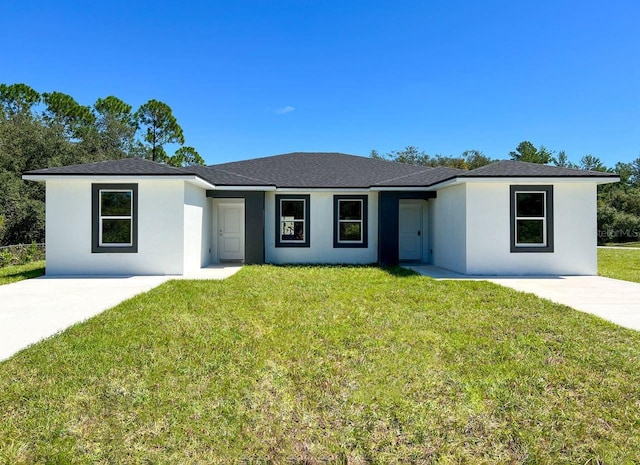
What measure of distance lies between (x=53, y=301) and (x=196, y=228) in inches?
210

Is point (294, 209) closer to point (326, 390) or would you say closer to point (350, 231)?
point (350, 231)

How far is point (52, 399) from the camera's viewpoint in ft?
11.0

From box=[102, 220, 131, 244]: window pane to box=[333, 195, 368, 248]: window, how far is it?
24.0 feet

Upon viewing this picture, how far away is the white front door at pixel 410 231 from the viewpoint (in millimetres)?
14844

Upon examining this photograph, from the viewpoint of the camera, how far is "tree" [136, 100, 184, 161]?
3406cm

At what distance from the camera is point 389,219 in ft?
44.4

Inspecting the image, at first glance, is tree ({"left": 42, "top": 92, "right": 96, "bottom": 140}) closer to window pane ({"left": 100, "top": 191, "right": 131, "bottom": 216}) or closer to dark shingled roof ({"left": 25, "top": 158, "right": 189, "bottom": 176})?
dark shingled roof ({"left": 25, "top": 158, "right": 189, "bottom": 176})

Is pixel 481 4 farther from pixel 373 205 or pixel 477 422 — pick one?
pixel 477 422

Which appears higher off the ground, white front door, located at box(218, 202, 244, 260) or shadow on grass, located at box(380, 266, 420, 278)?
white front door, located at box(218, 202, 244, 260)

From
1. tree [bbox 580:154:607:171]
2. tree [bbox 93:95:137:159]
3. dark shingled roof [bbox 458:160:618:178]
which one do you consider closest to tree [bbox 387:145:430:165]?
tree [bbox 580:154:607:171]

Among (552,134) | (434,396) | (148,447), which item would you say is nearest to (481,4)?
(434,396)

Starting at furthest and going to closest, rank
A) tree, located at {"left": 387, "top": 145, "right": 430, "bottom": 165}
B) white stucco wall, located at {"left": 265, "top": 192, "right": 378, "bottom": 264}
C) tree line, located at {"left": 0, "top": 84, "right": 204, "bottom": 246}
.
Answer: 1. tree, located at {"left": 387, "top": 145, "right": 430, "bottom": 165}
2. tree line, located at {"left": 0, "top": 84, "right": 204, "bottom": 246}
3. white stucco wall, located at {"left": 265, "top": 192, "right": 378, "bottom": 264}

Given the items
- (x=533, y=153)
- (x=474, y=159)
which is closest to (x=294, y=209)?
(x=474, y=159)

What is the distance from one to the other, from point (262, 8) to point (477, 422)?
16.8 metres
